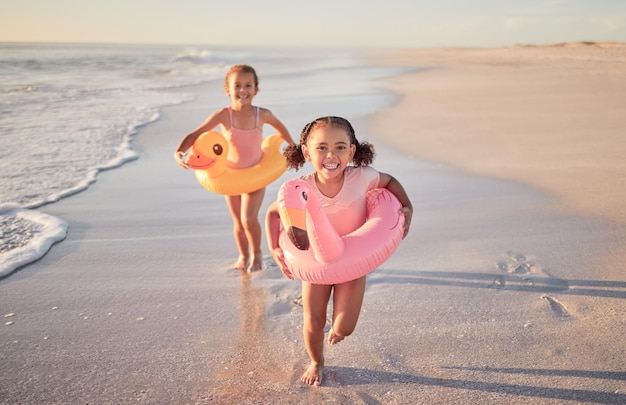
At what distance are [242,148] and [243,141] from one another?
5 cm

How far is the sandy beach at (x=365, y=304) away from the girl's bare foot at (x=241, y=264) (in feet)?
0.23

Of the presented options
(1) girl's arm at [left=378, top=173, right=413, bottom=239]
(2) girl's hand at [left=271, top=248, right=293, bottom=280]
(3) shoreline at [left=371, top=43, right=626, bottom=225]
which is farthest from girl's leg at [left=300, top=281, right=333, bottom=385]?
(3) shoreline at [left=371, top=43, right=626, bottom=225]

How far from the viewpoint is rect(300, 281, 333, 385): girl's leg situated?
2.63 m

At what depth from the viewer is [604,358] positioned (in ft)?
8.89

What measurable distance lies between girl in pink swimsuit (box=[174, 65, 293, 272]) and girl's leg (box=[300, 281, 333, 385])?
1.41 meters

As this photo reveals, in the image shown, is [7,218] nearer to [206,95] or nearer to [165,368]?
[165,368]

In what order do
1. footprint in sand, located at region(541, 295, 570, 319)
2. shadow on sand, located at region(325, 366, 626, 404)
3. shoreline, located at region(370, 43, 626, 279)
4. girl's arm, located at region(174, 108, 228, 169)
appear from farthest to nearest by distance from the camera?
1. shoreline, located at region(370, 43, 626, 279)
2. girl's arm, located at region(174, 108, 228, 169)
3. footprint in sand, located at region(541, 295, 570, 319)
4. shadow on sand, located at region(325, 366, 626, 404)

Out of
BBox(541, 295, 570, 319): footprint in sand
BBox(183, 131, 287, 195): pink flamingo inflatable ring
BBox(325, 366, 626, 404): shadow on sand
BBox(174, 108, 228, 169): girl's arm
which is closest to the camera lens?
BBox(325, 366, 626, 404): shadow on sand

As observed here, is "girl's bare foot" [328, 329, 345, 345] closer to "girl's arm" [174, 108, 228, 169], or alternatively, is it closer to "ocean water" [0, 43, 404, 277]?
"girl's arm" [174, 108, 228, 169]

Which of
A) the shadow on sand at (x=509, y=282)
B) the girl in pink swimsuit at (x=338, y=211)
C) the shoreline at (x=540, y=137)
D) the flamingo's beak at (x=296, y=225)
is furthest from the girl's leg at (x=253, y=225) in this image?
the shoreline at (x=540, y=137)

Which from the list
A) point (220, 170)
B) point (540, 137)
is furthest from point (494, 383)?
point (540, 137)

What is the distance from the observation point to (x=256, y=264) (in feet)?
13.2

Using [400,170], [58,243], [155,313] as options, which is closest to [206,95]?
[400,170]

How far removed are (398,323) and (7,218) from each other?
372 cm
